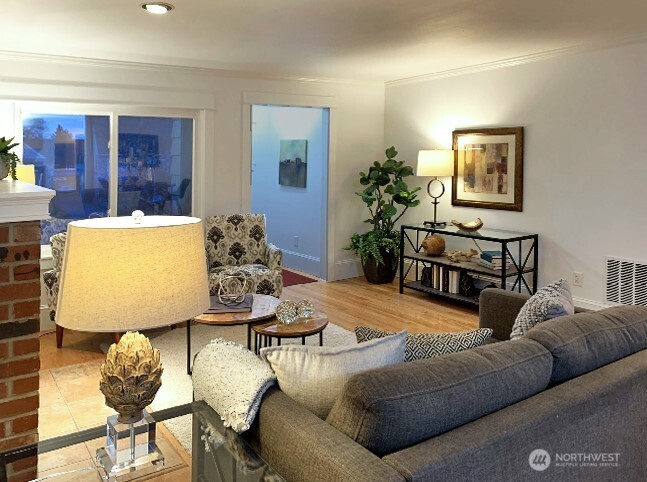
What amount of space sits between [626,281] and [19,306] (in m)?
4.33

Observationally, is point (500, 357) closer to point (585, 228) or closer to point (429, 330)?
point (429, 330)

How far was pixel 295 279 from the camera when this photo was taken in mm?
6867

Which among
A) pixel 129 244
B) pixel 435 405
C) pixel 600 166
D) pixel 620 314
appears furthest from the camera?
pixel 600 166

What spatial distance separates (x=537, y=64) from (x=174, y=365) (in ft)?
13.0

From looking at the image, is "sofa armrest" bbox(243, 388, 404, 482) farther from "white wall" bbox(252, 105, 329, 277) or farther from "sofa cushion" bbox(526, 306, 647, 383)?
"white wall" bbox(252, 105, 329, 277)

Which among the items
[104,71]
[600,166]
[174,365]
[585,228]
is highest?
[104,71]

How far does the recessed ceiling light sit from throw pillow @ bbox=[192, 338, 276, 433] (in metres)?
2.24

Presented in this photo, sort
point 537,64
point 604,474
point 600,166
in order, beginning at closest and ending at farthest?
point 604,474 < point 600,166 < point 537,64

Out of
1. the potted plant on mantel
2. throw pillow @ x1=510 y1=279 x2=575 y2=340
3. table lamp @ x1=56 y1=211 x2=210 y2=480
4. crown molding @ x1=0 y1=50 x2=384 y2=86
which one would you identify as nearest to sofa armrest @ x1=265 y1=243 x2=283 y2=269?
the potted plant on mantel

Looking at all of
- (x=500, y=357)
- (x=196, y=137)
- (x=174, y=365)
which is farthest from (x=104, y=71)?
(x=500, y=357)

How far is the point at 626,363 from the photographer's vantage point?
1984mm

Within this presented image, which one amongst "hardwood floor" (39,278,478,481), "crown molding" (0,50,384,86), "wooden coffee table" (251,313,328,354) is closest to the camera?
"hardwood floor" (39,278,478,481)

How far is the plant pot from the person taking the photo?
6.41 metres

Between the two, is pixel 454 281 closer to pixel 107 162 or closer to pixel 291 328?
pixel 291 328
